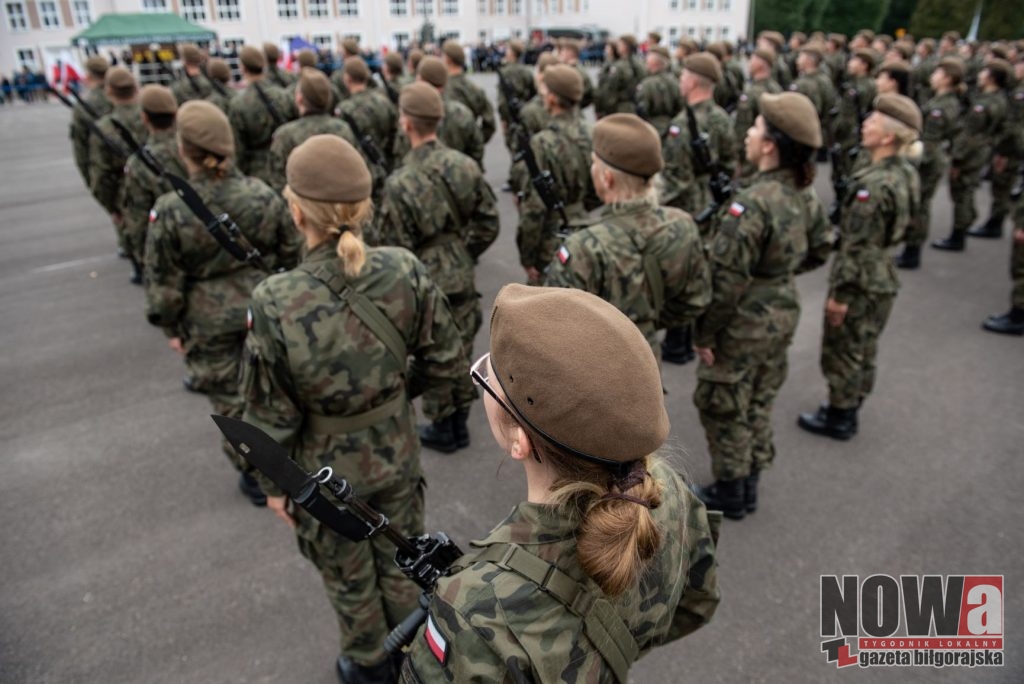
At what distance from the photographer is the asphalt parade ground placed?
9.79 feet

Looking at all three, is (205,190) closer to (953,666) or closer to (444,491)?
(444,491)

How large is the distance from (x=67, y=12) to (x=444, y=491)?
41.0 m

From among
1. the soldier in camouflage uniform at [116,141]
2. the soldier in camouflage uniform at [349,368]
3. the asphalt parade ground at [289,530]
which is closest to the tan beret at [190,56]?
the soldier in camouflage uniform at [116,141]

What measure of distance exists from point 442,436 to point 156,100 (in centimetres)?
320

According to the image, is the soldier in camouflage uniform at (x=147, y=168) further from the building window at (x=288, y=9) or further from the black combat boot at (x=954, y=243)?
the building window at (x=288, y=9)

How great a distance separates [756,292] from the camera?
11.9 ft

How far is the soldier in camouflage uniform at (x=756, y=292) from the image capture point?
3.45 meters

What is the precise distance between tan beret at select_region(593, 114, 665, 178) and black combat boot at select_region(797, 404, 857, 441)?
7.97 ft

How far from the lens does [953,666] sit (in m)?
2.87

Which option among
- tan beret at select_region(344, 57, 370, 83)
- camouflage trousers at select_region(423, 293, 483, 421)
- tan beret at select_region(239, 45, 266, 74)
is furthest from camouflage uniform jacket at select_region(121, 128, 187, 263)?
tan beret at select_region(239, 45, 266, 74)

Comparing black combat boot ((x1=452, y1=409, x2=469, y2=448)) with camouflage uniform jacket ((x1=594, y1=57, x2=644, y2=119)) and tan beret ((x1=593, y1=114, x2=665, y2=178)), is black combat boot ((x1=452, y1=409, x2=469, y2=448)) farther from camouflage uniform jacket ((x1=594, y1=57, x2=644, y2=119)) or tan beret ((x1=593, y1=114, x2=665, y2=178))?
camouflage uniform jacket ((x1=594, y1=57, x2=644, y2=119))

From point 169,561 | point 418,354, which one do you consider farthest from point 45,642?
point 418,354

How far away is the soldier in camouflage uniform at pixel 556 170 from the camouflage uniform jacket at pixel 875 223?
2.03 meters

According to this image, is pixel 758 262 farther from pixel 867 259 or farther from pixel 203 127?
pixel 203 127
